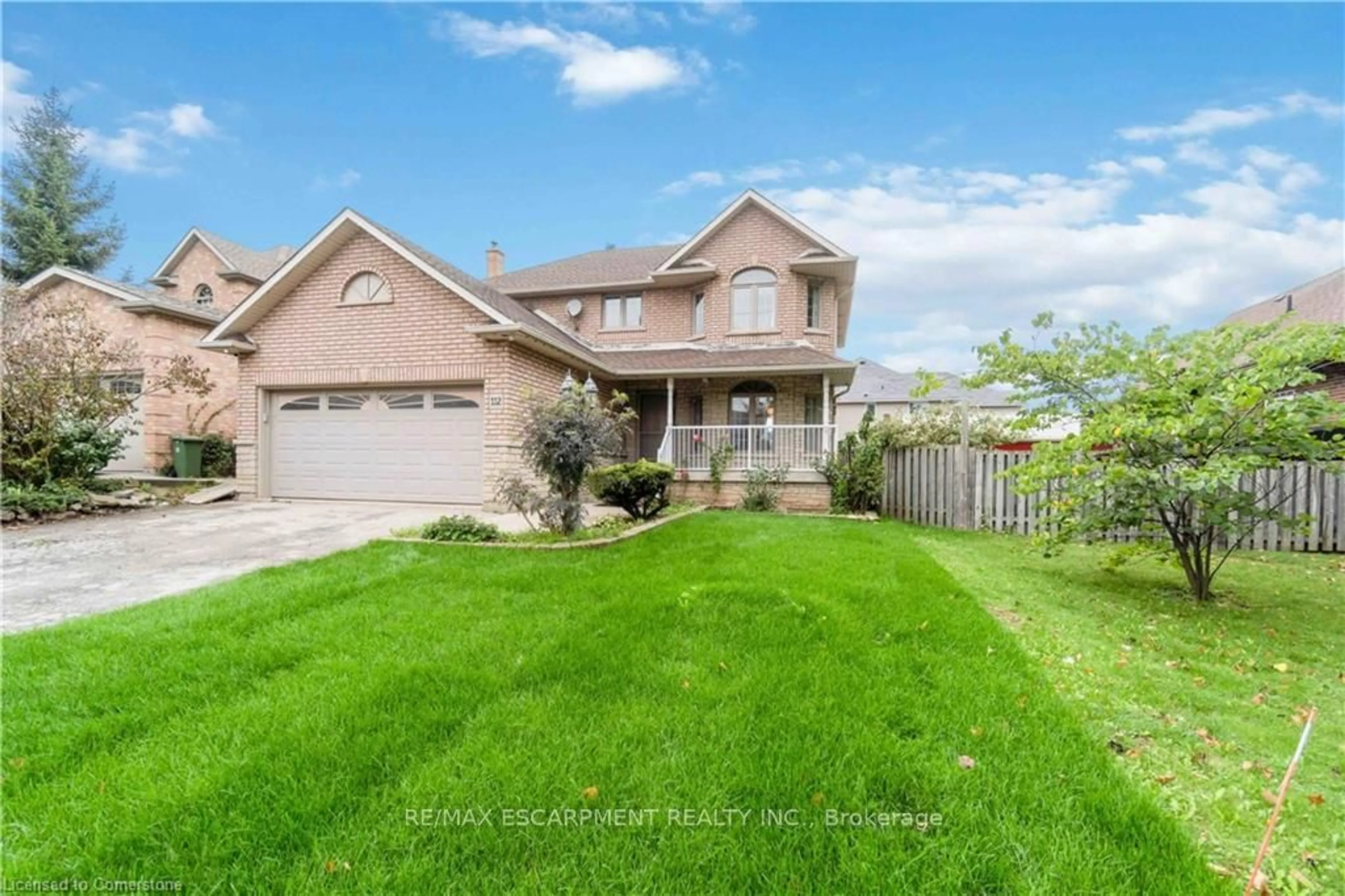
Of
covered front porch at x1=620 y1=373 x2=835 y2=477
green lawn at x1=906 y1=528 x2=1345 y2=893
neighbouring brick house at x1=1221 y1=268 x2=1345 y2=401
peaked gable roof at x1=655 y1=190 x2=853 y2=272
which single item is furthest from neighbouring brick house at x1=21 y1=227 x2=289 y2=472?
neighbouring brick house at x1=1221 y1=268 x2=1345 y2=401

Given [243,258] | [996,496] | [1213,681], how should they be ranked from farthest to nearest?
[243,258], [996,496], [1213,681]

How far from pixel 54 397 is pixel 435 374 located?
6582mm

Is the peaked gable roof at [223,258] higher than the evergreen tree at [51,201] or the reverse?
the reverse

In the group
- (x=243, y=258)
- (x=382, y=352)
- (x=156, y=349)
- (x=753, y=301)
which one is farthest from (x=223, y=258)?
(x=753, y=301)

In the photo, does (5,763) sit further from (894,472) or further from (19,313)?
(19,313)

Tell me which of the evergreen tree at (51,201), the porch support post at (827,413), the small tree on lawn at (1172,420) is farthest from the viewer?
the evergreen tree at (51,201)

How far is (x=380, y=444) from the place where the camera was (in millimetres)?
11953

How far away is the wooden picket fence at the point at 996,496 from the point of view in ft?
27.3

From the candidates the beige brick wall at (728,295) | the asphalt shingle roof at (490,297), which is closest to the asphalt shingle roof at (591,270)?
the beige brick wall at (728,295)

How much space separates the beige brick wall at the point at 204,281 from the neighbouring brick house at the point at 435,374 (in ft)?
32.5

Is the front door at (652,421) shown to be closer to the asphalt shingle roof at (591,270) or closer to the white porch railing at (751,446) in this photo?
the white porch railing at (751,446)

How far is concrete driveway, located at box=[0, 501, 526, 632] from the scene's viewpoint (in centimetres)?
499

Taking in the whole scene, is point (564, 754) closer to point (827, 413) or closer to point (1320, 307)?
point (827, 413)

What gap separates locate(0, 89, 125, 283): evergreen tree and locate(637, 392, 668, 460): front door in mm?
28141
